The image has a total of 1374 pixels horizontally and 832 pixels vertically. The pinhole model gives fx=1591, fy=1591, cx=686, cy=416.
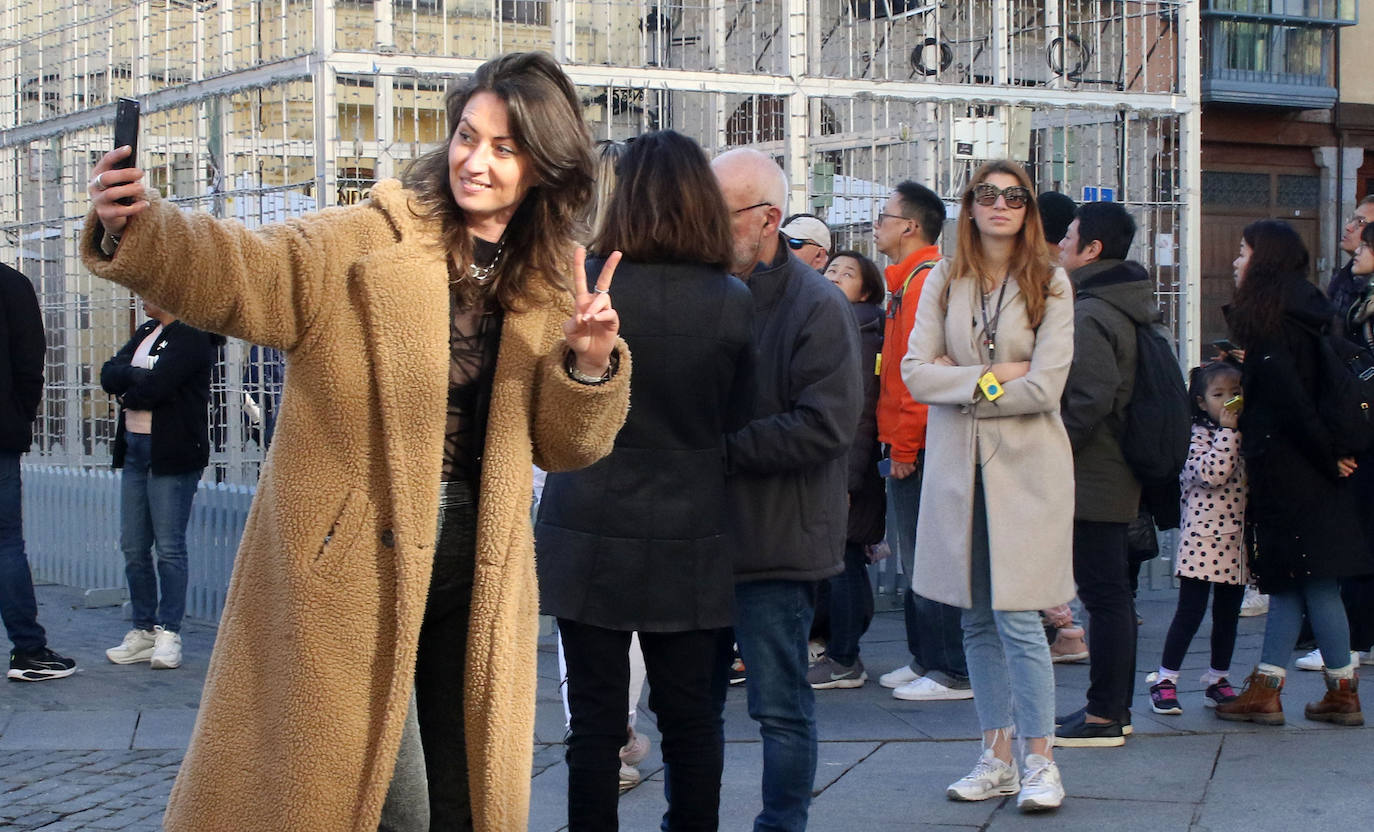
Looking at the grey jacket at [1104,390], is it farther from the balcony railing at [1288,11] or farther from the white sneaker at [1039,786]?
the balcony railing at [1288,11]

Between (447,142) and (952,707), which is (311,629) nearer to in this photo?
(447,142)

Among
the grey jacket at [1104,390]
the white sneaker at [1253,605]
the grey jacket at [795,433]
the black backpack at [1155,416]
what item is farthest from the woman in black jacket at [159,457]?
the white sneaker at [1253,605]

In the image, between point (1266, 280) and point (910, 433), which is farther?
point (910, 433)

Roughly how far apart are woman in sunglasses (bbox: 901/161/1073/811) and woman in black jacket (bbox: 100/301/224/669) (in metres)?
3.43

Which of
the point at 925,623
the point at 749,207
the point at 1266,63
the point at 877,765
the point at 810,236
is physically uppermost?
the point at 1266,63

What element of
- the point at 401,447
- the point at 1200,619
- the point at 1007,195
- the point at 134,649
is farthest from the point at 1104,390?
the point at 134,649

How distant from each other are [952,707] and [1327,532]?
5.15 ft

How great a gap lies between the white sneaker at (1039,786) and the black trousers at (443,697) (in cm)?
233

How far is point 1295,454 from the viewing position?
19.6ft

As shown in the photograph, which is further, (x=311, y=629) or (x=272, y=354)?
(x=272, y=354)

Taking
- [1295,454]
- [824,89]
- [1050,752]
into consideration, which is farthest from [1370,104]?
[1050,752]

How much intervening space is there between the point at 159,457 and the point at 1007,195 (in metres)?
3.97

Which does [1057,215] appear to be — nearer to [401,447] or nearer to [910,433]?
[910,433]

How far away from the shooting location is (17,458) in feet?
22.1
